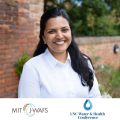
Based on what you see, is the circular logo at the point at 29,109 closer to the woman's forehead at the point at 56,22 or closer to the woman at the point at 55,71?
the woman at the point at 55,71

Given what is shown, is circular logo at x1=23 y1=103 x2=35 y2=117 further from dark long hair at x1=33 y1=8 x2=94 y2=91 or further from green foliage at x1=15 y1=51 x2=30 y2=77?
green foliage at x1=15 y1=51 x2=30 y2=77

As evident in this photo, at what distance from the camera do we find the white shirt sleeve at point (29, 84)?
4.69 feet

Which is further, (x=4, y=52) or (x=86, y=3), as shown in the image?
(x=86, y=3)

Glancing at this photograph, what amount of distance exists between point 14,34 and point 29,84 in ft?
5.82

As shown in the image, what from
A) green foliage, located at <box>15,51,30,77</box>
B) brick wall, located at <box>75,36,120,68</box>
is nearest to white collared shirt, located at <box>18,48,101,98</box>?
green foliage, located at <box>15,51,30,77</box>

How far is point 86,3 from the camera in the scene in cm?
589

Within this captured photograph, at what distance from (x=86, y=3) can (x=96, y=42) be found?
5.97 feet

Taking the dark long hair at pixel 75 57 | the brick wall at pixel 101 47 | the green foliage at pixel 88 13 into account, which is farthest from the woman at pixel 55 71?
the green foliage at pixel 88 13

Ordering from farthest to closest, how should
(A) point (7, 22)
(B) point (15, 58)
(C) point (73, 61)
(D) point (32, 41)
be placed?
(D) point (32, 41) → (B) point (15, 58) → (A) point (7, 22) → (C) point (73, 61)

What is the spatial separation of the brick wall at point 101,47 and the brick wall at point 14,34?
5.89 ft

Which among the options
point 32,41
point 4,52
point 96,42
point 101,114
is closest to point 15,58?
point 4,52

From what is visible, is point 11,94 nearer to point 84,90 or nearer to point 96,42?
point 84,90

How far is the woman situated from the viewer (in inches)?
57.1

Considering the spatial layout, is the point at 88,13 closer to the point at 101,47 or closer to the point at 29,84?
the point at 101,47
